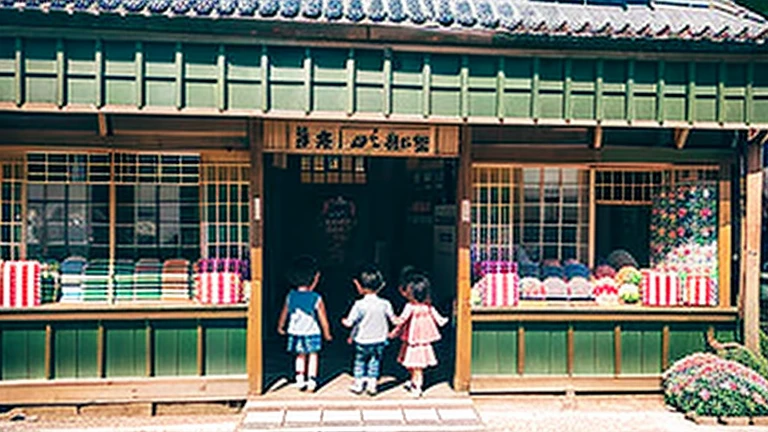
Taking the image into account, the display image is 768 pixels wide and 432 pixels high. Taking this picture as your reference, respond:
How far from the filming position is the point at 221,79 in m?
7.28

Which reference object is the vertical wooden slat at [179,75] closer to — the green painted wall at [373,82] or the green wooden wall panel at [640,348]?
the green painted wall at [373,82]

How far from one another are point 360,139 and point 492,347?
11.0 feet

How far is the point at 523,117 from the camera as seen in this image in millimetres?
7766

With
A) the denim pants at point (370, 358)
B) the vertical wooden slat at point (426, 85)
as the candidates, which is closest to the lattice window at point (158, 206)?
the denim pants at point (370, 358)

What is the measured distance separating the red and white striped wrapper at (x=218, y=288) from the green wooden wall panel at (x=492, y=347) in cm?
329

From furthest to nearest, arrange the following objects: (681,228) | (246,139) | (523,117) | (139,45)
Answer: (681,228)
(246,139)
(523,117)
(139,45)

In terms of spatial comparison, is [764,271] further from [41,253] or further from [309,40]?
[41,253]

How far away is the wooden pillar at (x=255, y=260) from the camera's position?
824 cm

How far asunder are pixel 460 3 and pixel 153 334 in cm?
578

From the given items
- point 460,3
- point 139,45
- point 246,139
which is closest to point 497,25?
point 460,3

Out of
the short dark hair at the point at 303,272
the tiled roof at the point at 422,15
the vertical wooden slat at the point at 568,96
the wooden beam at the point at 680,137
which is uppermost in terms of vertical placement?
the tiled roof at the point at 422,15

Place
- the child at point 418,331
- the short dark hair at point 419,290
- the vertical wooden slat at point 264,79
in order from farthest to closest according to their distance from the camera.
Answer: the short dark hair at point 419,290, the child at point 418,331, the vertical wooden slat at point 264,79

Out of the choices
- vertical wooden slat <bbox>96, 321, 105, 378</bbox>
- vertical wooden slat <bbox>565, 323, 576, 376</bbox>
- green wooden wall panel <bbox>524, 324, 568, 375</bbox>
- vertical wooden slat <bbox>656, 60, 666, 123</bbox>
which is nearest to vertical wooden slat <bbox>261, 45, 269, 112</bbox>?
vertical wooden slat <bbox>96, 321, 105, 378</bbox>

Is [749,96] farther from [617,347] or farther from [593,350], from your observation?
[593,350]
